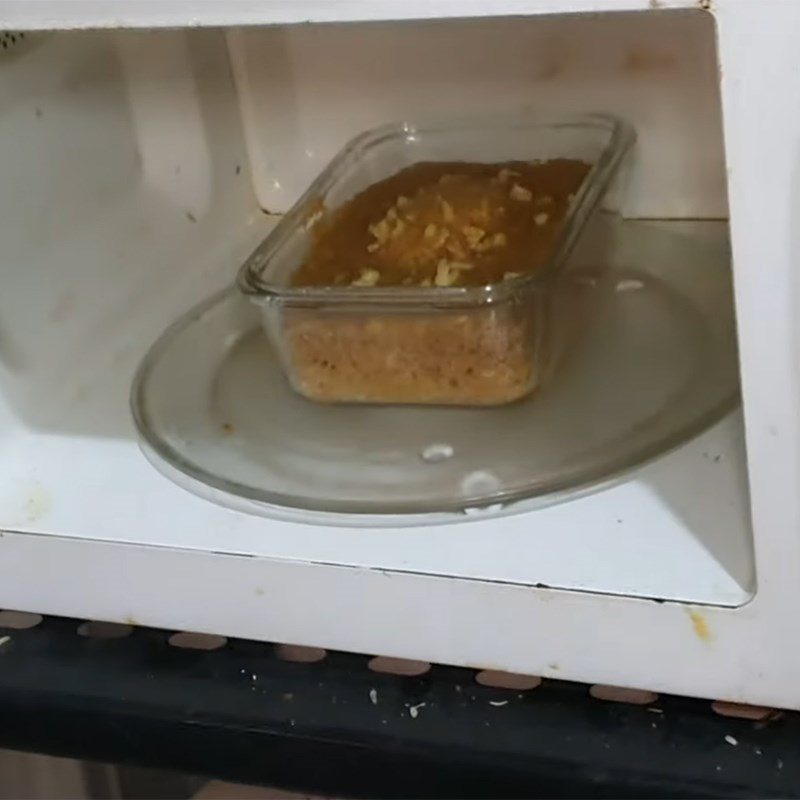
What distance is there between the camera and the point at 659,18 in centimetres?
70

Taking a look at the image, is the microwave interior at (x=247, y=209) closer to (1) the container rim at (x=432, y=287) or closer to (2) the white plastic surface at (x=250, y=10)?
(1) the container rim at (x=432, y=287)

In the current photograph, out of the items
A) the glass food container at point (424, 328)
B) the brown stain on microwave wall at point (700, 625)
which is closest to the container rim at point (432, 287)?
the glass food container at point (424, 328)

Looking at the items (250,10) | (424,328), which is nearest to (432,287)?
(424,328)

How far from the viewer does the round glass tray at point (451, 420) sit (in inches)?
21.3

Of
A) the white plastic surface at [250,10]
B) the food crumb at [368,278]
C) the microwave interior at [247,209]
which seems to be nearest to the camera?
the white plastic surface at [250,10]

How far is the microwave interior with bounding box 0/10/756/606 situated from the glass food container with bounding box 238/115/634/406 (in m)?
0.08

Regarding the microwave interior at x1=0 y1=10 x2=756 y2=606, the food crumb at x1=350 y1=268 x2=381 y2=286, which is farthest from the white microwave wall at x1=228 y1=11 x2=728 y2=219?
the food crumb at x1=350 y1=268 x2=381 y2=286

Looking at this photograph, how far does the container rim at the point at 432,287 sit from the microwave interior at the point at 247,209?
0.07 ft

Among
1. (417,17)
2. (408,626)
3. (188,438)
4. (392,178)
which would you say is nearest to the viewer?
(417,17)

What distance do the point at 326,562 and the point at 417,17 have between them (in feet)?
0.69

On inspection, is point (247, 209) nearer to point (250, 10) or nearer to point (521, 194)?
point (521, 194)

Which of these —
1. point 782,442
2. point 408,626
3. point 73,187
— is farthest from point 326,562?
point 73,187

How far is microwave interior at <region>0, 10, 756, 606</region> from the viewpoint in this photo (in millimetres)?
498

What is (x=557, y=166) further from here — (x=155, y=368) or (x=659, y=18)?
(x=155, y=368)
